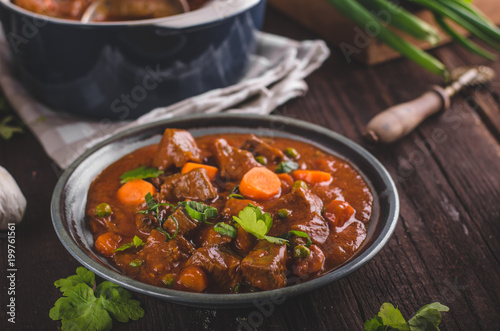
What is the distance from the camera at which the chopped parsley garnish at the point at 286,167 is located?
8.71ft

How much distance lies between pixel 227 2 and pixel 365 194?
1.57 metres

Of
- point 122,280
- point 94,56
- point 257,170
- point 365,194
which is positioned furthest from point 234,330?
point 94,56

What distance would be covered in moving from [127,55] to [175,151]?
0.87m

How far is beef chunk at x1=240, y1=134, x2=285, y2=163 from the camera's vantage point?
2.73 meters

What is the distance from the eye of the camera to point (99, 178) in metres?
2.65

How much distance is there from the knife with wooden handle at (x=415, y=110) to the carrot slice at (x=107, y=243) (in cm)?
176

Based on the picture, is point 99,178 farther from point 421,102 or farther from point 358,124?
point 421,102

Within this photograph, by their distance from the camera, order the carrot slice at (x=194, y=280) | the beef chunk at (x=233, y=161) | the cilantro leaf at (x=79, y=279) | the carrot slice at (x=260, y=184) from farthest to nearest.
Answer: the beef chunk at (x=233, y=161)
the carrot slice at (x=260, y=184)
the cilantro leaf at (x=79, y=279)
the carrot slice at (x=194, y=280)

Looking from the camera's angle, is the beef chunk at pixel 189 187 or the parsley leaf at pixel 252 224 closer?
the parsley leaf at pixel 252 224

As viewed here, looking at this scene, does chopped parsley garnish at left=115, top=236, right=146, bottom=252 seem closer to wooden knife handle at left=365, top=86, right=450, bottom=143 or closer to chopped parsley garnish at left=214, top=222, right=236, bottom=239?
chopped parsley garnish at left=214, top=222, right=236, bottom=239

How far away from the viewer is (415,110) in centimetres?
345

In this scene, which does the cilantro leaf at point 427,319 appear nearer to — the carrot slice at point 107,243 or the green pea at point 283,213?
the green pea at point 283,213

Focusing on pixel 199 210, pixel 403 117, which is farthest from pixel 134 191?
pixel 403 117

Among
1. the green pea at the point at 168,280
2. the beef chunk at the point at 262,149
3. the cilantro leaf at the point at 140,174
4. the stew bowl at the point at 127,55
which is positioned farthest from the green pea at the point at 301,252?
the stew bowl at the point at 127,55
